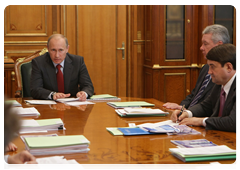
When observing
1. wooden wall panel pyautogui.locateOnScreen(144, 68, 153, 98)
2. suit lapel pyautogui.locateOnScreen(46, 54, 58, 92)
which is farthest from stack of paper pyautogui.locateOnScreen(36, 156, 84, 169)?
wooden wall panel pyautogui.locateOnScreen(144, 68, 153, 98)

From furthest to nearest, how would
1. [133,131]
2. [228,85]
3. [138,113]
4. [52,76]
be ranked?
[52,76] → [138,113] → [228,85] → [133,131]

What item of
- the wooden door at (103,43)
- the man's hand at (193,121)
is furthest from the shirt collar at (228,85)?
the wooden door at (103,43)

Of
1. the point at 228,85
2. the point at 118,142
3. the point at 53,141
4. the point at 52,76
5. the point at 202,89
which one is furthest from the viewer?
the point at 52,76

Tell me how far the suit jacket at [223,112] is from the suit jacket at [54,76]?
1264 mm

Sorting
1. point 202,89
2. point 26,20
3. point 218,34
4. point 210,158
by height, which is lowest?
point 210,158

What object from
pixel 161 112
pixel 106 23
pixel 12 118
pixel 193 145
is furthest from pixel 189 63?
pixel 12 118

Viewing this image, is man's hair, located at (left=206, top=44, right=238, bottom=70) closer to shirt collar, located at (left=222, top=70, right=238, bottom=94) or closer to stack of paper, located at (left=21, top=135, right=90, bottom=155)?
shirt collar, located at (left=222, top=70, right=238, bottom=94)

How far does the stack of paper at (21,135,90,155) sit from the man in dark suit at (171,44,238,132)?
79 cm

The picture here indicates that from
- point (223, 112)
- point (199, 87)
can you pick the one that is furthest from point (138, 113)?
point (199, 87)

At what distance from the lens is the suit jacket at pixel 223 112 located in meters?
1.97

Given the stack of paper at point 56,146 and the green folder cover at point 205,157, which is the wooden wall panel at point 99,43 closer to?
the stack of paper at point 56,146

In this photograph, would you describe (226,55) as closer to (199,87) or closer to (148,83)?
(199,87)

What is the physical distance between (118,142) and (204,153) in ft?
1.52

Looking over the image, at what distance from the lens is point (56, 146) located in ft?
4.98
